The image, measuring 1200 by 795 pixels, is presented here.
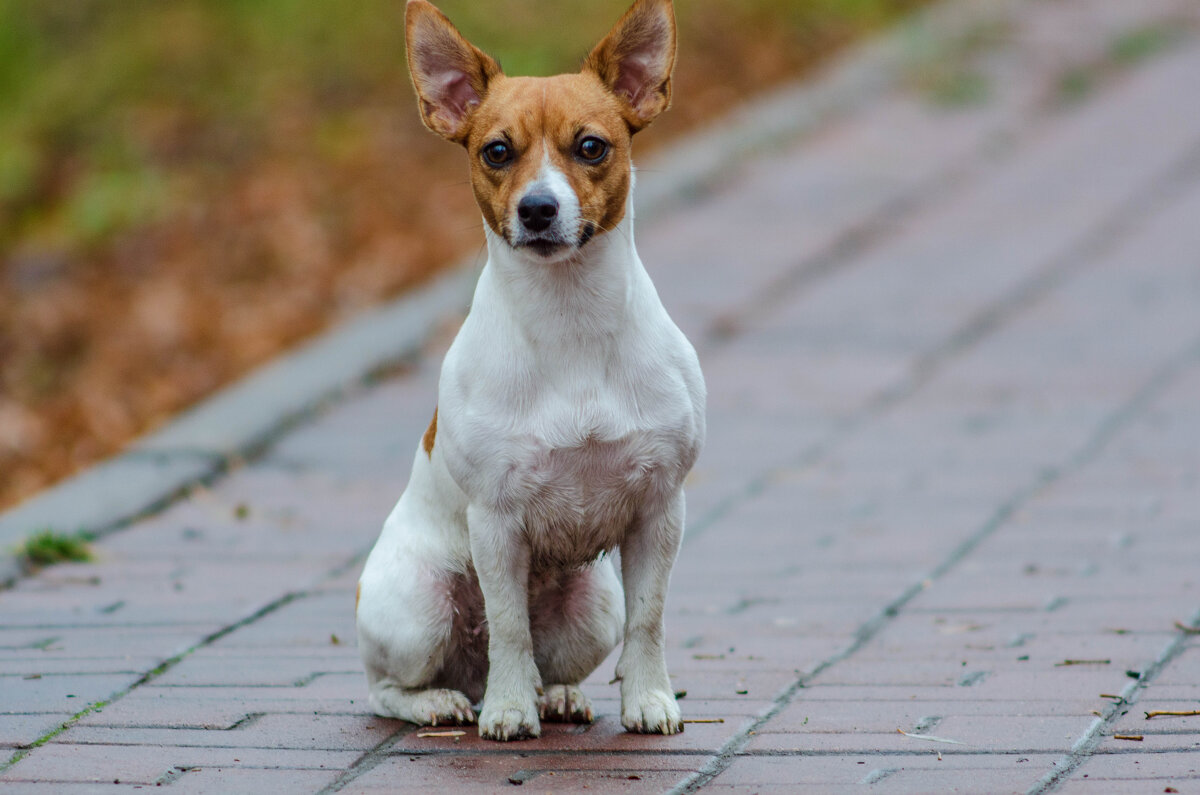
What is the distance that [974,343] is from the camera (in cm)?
739

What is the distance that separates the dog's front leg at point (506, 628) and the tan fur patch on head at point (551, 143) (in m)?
0.63

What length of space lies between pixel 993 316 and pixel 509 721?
479 centimetres

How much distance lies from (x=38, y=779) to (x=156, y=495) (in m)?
2.50

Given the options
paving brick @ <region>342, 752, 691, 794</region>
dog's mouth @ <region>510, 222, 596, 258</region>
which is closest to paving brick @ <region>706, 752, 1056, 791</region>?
paving brick @ <region>342, 752, 691, 794</region>

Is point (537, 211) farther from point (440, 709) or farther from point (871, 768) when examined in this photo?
point (871, 768)

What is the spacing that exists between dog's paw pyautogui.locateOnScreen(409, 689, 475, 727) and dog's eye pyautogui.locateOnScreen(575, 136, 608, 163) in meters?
1.23

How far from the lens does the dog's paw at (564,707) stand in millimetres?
3695

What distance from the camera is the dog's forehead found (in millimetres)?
3320

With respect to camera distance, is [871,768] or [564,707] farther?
[564,707]

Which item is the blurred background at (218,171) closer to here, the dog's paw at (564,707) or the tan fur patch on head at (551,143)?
the dog's paw at (564,707)

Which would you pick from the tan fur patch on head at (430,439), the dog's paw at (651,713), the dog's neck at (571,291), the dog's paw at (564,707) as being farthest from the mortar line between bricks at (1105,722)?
the tan fur patch on head at (430,439)

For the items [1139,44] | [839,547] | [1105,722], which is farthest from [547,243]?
[1139,44]

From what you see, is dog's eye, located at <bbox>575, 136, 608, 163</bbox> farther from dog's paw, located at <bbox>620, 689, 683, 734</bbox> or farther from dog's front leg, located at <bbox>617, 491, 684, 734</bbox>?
dog's paw, located at <bbox>620, 689, 683, 734</bbox>

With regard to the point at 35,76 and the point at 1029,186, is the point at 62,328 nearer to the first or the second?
the point at 35,76
